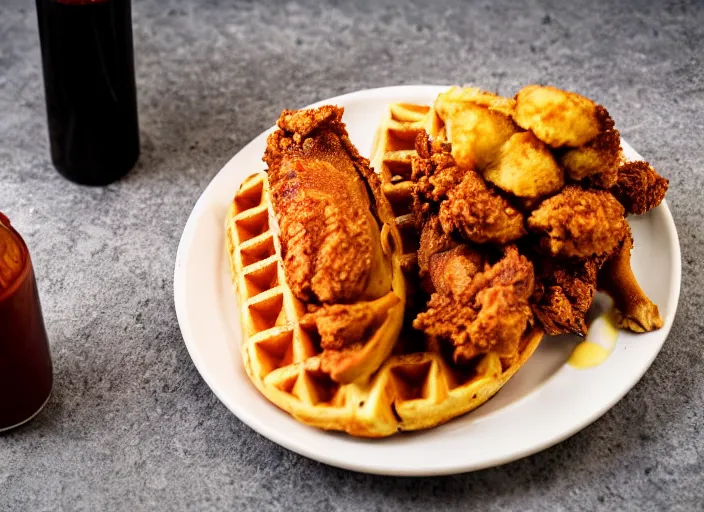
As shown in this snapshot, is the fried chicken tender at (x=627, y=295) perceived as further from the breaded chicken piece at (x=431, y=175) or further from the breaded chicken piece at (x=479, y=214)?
the breaded chicken piece at (x=431, y=175)

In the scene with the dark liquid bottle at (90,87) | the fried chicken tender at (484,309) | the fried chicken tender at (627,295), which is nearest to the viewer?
the fried chicken tender at (484,309)

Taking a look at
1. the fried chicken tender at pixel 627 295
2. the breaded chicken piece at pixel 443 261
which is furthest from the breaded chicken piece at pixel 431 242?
the fried chicken tender at pixel 627 295

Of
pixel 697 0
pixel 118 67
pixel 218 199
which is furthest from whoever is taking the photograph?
pixel 697 0

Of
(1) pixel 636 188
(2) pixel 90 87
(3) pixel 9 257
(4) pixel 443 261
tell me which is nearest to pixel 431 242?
(4) pixel 443 261

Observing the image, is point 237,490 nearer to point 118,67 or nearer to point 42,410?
point 42,410

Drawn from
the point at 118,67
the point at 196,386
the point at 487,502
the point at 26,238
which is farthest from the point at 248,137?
the point at 487,502

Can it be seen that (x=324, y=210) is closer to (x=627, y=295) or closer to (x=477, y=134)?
Result: (x=477, y=134)

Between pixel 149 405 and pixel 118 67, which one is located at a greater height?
pixel 118 67
